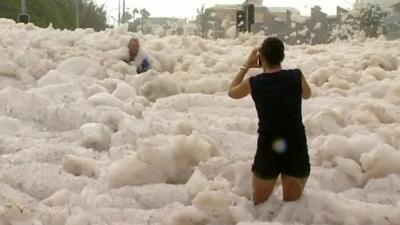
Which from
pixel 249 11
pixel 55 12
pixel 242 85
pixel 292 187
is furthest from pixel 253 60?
pixel 55 12

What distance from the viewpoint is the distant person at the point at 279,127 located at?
123 inches

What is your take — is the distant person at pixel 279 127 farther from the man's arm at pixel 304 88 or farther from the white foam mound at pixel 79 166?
the white foam mound at pixel 79 166

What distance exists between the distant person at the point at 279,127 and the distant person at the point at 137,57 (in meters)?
4.31

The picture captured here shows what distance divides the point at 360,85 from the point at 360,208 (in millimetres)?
3274

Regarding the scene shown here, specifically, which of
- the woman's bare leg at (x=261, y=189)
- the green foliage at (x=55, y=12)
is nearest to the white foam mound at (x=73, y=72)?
the woman's bare leg at (x=261, y=189)

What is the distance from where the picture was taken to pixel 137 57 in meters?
7.48

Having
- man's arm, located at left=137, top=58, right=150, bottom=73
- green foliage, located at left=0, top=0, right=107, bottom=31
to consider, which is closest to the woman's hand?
man's arm, located at left=137, top=58, right=150, bottom=73

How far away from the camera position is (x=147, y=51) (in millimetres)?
8180

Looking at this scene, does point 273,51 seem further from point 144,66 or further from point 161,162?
point 144,66

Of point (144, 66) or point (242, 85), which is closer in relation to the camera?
point (242, 85)

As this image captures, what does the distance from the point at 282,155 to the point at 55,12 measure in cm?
2821

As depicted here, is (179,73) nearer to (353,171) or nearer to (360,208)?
(353,171)

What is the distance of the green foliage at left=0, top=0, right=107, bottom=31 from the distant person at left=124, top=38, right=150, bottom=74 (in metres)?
19.4

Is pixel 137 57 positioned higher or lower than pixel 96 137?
higher
